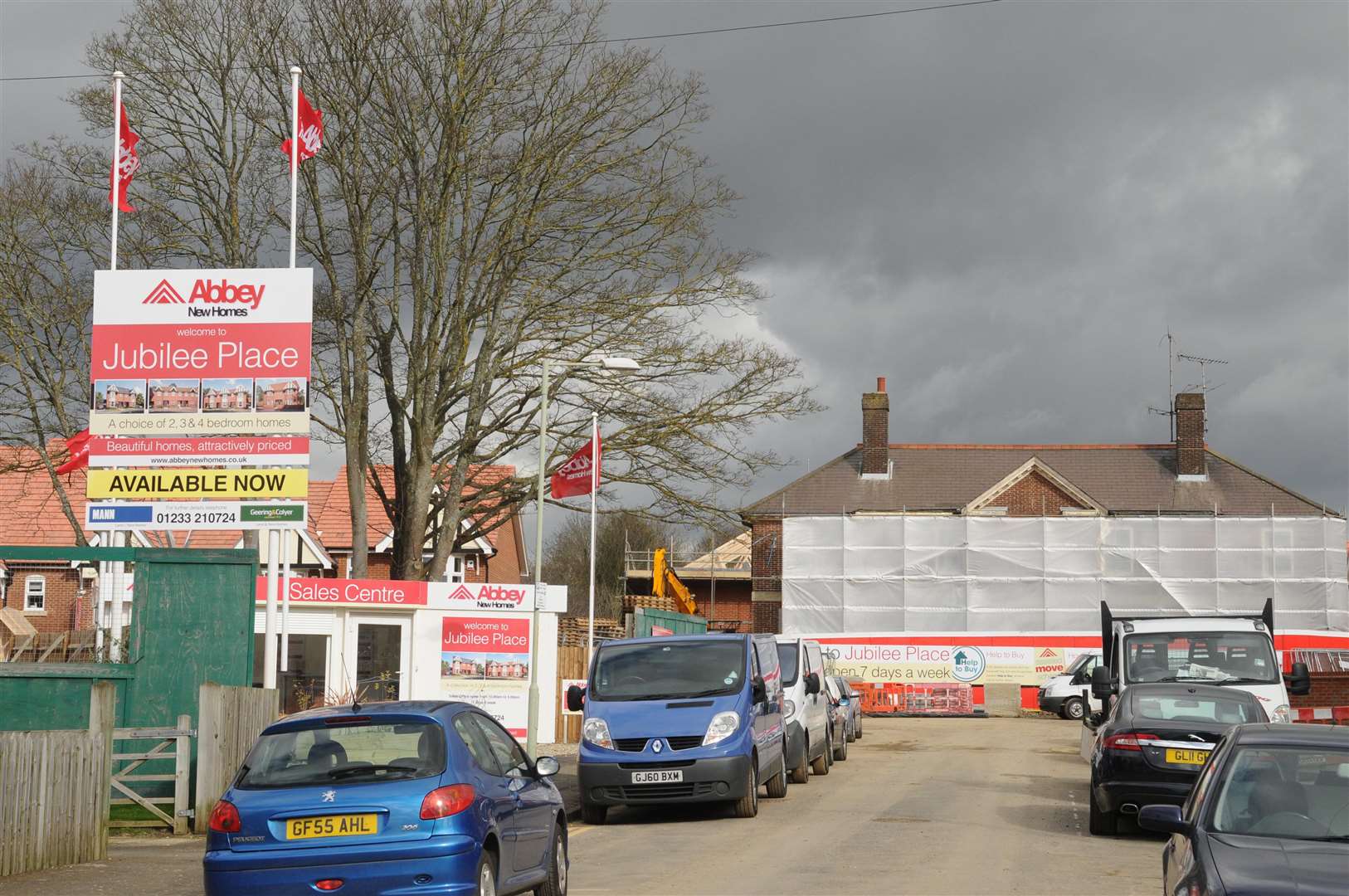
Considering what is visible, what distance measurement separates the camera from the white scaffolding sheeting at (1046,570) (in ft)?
179

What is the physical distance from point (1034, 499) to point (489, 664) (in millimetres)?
35173

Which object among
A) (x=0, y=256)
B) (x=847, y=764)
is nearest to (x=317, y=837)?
(x=847, y=764)

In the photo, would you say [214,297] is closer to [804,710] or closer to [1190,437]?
[804,710]

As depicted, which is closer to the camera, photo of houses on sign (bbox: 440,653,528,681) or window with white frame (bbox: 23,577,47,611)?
photo of houses on sign (bbox: 440,653,528,681)

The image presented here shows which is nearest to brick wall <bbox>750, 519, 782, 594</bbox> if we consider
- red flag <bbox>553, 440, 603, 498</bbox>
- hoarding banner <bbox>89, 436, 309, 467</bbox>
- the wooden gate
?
red flag <bbox>553, 440, 603, 498</bbox>

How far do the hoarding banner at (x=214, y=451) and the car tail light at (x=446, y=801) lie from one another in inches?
380

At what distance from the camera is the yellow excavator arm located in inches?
1939

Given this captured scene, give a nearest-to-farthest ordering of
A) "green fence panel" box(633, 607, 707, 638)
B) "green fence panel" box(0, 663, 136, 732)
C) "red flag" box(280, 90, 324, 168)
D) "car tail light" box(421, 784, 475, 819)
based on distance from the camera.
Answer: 1. "car tail light" box(421, 784, 475, 819)
2. "green fence panel" box(0, 663, 136, 732)
3. "red flag" box(280, 90, 324, 168)
4. "green fence panel" box(633, 607, 707, 638)

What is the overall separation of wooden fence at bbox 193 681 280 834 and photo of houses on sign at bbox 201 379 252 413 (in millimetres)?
4142

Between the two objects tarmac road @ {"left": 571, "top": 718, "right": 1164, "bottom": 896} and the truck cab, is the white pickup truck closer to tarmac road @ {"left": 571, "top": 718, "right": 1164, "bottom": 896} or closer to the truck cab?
the truck cab

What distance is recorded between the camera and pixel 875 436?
200 feet

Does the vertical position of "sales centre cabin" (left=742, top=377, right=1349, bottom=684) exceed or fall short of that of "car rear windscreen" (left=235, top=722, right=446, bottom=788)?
it exceeds it

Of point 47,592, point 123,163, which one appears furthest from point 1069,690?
point 47,592

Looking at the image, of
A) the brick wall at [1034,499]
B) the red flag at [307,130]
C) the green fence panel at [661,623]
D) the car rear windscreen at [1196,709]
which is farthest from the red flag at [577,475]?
the brick wall at [1034,499]
